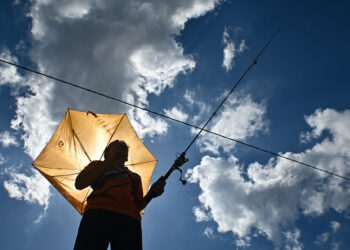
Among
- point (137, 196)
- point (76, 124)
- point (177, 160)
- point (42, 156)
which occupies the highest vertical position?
point (76, 124)

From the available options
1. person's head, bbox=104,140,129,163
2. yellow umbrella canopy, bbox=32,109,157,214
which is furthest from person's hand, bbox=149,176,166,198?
yellow umbrella canopy, bbox=32,109,157,214

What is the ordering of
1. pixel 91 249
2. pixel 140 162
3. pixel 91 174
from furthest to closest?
pixel 140 162 < pixel 91 174 < pixel 91 249

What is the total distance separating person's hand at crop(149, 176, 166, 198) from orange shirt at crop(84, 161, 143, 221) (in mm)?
172

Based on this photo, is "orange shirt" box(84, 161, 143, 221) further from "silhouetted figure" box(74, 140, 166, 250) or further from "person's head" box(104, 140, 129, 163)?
"person's head" box(104, 140, 129, 163)

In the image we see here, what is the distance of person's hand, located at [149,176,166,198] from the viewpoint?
10.5ft

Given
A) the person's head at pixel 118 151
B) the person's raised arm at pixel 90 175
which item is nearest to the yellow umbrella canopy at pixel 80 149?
the person's head at pixel 118 151

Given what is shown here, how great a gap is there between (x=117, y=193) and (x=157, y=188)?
69cm

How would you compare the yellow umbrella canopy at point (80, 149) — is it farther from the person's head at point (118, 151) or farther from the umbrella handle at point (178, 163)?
the umbrella handle at point (178, 163)

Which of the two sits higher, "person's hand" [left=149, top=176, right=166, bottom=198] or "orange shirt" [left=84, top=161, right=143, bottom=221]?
"person's hand" [left=149, top=176, right=166, bottom=198]

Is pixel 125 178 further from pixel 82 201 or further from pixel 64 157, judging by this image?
pixel 64 157

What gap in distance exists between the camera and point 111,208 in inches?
99.3

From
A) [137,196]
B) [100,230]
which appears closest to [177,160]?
[137,196]

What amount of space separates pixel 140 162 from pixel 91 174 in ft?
9.81

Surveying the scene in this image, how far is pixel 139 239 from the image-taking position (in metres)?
2.53
